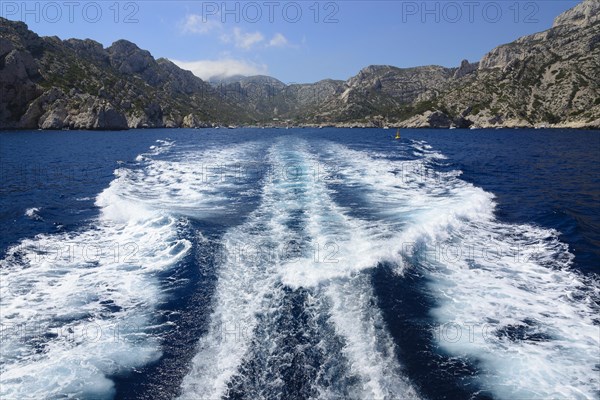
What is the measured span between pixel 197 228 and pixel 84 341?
9.04 meters

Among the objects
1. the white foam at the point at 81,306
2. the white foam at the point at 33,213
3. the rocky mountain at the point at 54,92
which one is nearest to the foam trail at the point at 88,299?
the white foam at the point at 81,306

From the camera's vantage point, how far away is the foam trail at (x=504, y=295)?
345 inches

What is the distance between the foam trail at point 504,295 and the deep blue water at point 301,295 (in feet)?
0.19

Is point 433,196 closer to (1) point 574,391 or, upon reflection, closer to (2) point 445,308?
(2) point 445,308

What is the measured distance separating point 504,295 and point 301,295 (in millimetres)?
6973

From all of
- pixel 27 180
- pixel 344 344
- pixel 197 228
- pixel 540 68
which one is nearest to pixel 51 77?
pixel 27 180

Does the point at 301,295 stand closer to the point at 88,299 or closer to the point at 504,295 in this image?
the point at 504,295

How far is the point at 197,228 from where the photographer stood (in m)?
18.6

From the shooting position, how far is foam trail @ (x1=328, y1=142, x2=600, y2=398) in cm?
877

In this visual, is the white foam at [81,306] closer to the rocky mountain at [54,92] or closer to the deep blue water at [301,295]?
the deep blue water at [301,295]

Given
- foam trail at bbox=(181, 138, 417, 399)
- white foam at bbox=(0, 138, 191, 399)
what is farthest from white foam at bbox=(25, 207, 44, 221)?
foam trail at bbox=(181, 138, 417, 399)

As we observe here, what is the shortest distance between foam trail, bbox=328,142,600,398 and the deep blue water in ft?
0.19

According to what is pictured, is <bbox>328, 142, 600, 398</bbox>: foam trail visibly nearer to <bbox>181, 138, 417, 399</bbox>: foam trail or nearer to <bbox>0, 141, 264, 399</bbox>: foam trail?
<bbox>181, 138, 417, 399</bbox>: foam trail

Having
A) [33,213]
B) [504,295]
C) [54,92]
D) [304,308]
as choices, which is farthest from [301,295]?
[54,92]
